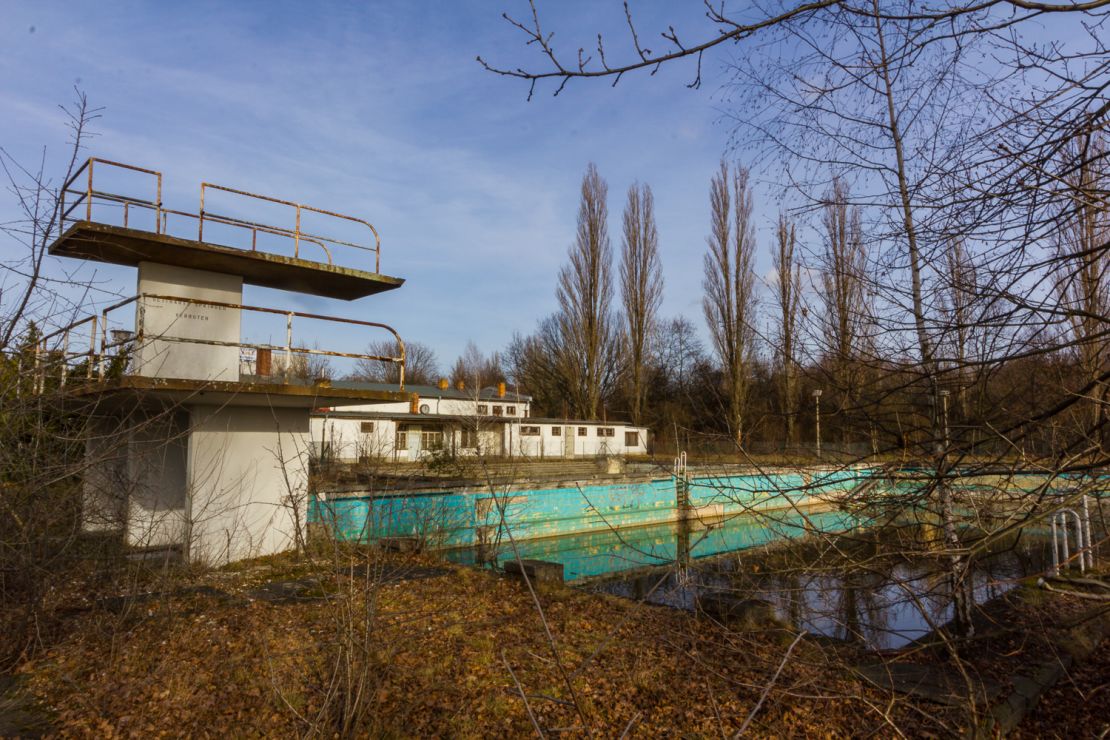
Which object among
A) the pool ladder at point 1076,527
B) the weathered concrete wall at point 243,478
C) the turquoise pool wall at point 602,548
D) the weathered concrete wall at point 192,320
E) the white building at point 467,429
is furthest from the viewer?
the white building at point 467,429

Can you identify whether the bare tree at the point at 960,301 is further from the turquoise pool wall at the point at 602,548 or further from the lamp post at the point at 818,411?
the turquoise pool wall at the point at 602,548

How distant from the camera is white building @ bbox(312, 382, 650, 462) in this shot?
97.0ft


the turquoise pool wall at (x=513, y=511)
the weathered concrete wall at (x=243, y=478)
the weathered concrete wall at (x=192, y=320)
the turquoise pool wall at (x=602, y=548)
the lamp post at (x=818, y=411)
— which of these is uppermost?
the weathered concrete wall at (x=192, y=320)

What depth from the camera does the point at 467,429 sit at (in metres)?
28.3

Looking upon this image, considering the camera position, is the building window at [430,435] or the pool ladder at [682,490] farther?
the building window at [430,435]

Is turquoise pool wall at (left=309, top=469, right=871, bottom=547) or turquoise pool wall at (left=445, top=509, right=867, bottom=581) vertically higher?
turquoise pool wall at (left=309, top=469, right=871, bottom=547)

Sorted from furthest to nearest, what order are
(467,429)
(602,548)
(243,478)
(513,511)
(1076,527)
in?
(467,429)
(602,548)
(513,511)
(243,478)
(1076,527)

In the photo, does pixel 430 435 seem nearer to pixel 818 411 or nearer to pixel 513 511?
pixel 513 511

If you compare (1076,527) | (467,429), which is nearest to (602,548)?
(1076,527)

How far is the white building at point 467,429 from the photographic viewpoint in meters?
29.6

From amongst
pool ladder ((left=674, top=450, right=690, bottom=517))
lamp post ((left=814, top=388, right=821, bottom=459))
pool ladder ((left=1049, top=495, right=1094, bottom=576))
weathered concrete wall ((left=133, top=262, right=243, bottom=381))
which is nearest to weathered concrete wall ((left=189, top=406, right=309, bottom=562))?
weathered concrete wall ((left=133, top=262, right=243, bottom=381))

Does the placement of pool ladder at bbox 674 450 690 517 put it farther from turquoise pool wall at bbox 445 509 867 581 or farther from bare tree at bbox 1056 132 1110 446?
turquoise pool wall at bbox 445 509 867 581

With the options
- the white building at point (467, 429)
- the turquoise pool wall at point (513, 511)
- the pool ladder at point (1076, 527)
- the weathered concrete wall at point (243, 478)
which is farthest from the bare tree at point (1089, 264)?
the white building at point (467, 429)

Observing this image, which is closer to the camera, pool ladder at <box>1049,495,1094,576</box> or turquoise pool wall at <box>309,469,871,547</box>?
pool ladder at <box>1049,495,1094,576</box>
